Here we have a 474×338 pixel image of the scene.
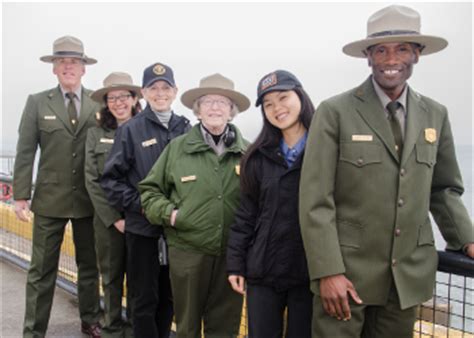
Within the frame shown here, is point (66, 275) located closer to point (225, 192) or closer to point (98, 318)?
point (98, 318)

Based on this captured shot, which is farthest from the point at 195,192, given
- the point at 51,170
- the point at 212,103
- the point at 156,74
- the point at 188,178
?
the point at 51,170

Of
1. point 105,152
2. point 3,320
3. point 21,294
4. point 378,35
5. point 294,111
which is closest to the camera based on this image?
point 378,35

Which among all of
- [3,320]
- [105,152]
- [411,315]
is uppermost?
[105,152]

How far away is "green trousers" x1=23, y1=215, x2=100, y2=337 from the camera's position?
3455 millimetres

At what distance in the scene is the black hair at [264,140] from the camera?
2.27 m

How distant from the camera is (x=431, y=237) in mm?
2057

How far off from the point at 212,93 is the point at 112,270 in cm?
140

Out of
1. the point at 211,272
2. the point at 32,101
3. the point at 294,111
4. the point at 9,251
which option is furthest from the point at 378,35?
the point at 9,251

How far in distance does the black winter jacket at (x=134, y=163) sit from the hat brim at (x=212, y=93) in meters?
0.28

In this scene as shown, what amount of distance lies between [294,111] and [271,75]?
0.20 meters

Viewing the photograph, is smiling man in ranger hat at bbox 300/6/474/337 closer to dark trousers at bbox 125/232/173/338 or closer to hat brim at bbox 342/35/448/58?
hat brim at bbox 342/35/448/58

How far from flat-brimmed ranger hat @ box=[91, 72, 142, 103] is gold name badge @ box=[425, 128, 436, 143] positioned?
202 centimetres

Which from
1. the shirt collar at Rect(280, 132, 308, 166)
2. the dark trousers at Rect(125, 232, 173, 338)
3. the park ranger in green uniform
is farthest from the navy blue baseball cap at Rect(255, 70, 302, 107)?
the park ranger in green uniform

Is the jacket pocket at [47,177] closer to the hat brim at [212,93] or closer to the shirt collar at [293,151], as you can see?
the hat brim at [212,93]
